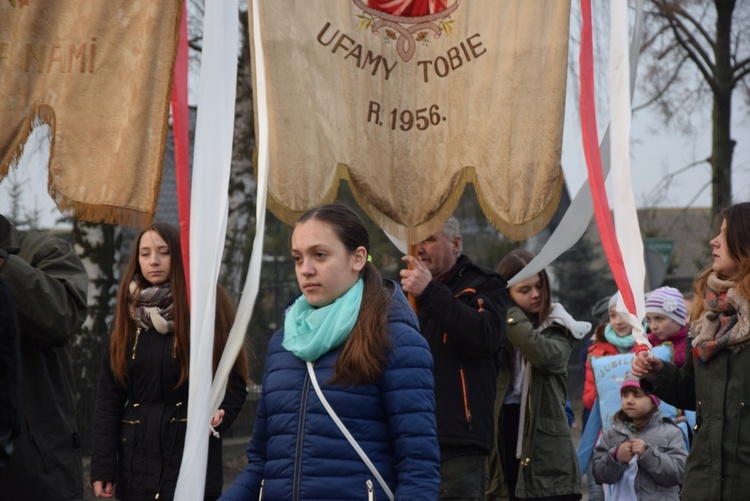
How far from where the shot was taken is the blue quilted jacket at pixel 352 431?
3422 millimetres

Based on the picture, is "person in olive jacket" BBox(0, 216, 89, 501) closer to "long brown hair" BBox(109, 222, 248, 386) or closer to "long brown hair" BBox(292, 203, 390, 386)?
"long brown hair" BBox(109, 222, 248, 386)

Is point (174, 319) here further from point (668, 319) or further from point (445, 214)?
point (668, 319)

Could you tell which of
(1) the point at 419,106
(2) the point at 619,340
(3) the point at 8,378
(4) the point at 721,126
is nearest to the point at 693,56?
(4) the point at 721,126

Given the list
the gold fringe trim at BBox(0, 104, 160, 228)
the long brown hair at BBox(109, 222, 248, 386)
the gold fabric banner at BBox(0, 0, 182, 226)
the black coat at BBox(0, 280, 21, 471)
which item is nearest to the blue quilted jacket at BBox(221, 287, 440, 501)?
the black coat at BBox(0, 280, 21, 471)

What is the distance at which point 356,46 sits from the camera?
5.04 m

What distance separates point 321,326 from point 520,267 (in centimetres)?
275

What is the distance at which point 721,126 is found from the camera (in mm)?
15828

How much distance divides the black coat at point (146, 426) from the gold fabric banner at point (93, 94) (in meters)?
0.89

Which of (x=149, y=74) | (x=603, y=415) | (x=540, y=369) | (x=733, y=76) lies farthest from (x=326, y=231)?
(x=733, y=76)

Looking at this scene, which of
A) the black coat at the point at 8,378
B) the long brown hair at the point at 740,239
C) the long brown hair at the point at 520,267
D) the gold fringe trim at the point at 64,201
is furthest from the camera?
the long brown hair at the point at 520,267

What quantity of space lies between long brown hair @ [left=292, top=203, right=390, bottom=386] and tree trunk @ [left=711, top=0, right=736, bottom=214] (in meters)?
12.8

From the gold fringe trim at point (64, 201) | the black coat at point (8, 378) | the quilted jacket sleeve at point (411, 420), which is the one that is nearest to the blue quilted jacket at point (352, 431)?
the quilted jacket sleeve at point (411, 420)

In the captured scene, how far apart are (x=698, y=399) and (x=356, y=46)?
212cm

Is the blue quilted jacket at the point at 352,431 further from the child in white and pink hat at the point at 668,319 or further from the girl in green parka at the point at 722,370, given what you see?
the child in white and pink hat at the point at 668,319
